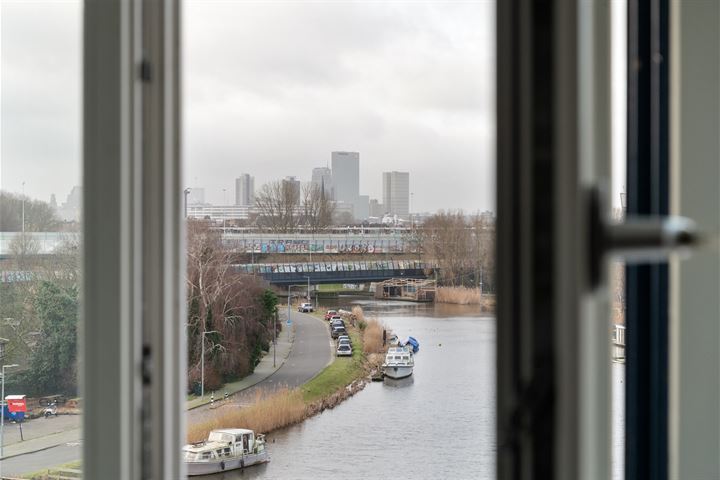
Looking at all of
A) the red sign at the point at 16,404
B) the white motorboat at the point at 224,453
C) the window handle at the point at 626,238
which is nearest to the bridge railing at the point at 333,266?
the white motorboat at the point at 224,453

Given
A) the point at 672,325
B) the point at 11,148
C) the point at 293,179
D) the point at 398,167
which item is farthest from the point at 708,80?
the point at 293,179

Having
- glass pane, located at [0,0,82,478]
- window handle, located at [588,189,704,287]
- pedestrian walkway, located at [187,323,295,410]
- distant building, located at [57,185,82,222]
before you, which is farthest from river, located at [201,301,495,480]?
window handle, located at [588,189,704,287]

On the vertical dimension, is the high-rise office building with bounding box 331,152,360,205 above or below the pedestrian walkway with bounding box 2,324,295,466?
above

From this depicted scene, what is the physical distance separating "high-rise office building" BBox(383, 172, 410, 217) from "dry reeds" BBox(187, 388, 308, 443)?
2.87 feet

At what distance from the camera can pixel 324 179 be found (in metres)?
2.70

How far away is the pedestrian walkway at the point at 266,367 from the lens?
2.79m

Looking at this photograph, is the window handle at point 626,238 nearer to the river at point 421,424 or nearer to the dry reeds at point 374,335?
the river at point 421,424

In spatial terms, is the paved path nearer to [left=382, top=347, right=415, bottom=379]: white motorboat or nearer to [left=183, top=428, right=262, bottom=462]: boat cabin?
[left=183, top=428, right=262, bottom=462]: boat cabin

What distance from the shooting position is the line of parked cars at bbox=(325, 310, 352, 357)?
109 inches

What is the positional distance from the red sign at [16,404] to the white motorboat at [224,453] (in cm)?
108

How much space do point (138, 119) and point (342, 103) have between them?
5.70 ft

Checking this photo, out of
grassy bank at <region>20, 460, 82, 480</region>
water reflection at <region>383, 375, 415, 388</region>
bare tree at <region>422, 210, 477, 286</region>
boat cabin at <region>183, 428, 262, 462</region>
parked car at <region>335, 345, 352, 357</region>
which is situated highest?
bare tree at <region>422, 210, 477, 286</region>

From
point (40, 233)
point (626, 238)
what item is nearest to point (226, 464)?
point (40, 233)

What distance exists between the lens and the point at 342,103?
8.56 ft
